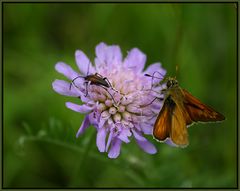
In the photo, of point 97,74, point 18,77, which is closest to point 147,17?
point 18,77

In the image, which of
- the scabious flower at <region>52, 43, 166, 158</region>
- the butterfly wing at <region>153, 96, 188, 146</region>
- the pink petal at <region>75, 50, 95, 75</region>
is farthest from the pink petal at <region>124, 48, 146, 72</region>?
the butterfly wing at <region>153, 96, 188, 146</region>

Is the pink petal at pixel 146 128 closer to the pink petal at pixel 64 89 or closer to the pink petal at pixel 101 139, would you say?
the pink petal at pixel 101 139

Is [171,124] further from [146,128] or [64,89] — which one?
[64,89]

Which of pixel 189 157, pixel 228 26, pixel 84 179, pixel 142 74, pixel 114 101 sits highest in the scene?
pixel 228 26

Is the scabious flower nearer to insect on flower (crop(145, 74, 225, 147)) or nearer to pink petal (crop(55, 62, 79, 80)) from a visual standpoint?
pink petal (crop(55, 62, 79, 80))

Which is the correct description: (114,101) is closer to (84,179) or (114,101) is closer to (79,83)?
(79,83)

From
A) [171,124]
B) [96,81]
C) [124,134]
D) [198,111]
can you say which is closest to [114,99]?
[96,81]

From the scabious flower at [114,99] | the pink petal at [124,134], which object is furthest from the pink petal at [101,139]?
the pink petal at [124,134]
